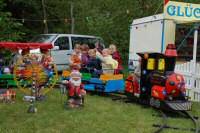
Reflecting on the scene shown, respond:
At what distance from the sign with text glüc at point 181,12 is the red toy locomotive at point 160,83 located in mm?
4154

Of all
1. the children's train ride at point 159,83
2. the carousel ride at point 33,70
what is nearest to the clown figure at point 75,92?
the carousel ride at point 33,70

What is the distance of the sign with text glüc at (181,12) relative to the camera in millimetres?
14320

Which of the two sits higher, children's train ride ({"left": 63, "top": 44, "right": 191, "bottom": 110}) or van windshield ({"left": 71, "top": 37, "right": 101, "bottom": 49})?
van windshield ({"left": 71, "top": 37, "right": 101, "bottom": 49})

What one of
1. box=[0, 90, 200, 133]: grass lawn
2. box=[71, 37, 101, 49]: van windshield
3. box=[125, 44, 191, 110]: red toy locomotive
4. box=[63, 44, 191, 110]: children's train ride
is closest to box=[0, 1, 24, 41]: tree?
box=[71, 37, 101, 49]: van windshield

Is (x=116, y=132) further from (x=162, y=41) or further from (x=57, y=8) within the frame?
(x=57, y=8)

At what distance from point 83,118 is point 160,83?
2340mm

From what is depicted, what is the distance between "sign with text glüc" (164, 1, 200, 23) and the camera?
47.0ft

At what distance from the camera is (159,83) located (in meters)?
9.88

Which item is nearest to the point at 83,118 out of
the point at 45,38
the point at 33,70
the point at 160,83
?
the point at 33,70

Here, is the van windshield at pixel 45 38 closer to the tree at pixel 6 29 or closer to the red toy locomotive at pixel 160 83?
the tree at pixel 6 29

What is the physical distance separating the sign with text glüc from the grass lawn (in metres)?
4.53

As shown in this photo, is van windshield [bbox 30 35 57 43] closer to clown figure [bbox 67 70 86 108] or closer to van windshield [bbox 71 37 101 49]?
van windshield [bbox 71 37 101 49]

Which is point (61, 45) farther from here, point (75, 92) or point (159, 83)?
point (159, 83)

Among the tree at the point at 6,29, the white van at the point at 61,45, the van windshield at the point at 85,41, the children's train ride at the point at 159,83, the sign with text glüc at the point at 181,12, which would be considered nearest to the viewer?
the children's train ride at the point at 159,83
